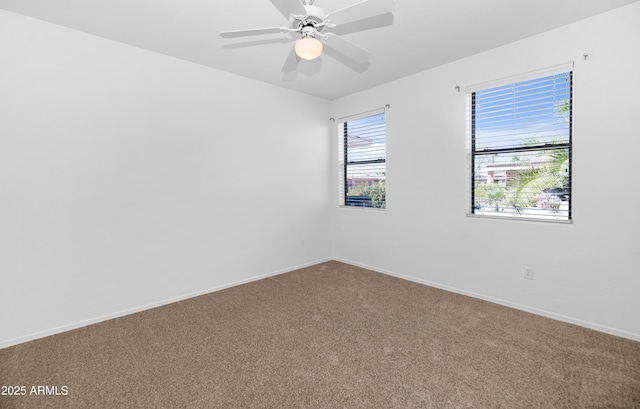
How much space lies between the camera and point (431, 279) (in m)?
3.70

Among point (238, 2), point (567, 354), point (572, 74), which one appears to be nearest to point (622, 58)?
point (572, 74)

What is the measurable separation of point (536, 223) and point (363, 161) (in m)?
2.39

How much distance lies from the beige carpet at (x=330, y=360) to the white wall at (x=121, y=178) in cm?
40

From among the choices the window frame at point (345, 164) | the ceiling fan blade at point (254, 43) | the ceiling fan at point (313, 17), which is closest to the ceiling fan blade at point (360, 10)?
the ceiling fan at point (313, 17)

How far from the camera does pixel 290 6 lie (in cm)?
175

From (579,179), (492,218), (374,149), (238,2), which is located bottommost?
(492,218)

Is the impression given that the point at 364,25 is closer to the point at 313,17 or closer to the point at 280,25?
the point at 313,17

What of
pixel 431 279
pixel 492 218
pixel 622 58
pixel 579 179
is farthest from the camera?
pixel 431 279

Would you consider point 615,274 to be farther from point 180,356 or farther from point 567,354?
point 180,356

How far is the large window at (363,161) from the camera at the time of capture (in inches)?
170

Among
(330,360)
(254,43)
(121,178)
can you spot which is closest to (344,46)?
(254,43)

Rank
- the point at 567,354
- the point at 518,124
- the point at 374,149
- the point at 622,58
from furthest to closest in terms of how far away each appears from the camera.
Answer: the point at 374,149, the point at 518,124, the point at 622,58, the point at 567,354

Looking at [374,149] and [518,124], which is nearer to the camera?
[518,124]

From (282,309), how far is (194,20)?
2797 millimetres
